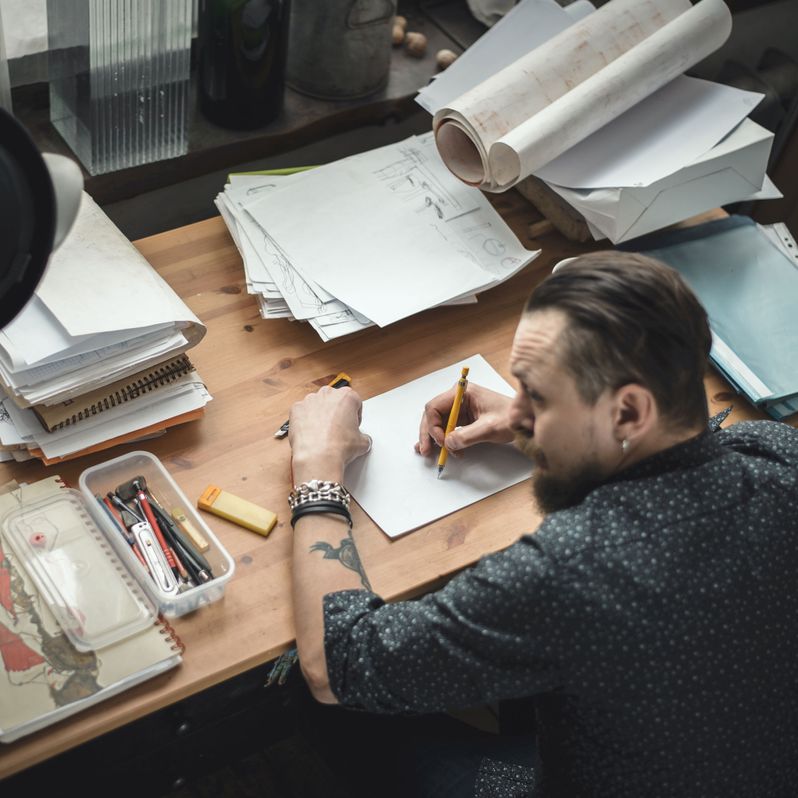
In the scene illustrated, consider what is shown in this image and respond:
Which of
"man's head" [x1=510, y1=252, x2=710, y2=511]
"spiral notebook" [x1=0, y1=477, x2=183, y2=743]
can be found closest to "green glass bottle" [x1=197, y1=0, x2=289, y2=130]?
"man's head" [x1=510, y1=252, x2=710, y2=511]

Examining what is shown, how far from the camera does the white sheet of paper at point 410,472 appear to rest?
121 cm

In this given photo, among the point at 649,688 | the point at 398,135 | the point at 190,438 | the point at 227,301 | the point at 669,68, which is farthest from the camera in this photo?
the point at 398,135

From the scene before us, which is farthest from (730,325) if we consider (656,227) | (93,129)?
(93,129)

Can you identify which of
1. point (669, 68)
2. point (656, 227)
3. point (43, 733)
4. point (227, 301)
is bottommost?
point (43, 733)

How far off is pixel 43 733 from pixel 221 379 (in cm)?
51

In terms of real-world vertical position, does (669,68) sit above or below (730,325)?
above

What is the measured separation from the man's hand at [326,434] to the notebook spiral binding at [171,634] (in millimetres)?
221

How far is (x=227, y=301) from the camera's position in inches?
56.1

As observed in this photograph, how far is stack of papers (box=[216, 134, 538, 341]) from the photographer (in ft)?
4.59

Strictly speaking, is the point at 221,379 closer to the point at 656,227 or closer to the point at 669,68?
the point at 656,227

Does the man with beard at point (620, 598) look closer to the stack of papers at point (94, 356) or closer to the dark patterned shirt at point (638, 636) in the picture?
the dark patterned shirt at point (638, 636)

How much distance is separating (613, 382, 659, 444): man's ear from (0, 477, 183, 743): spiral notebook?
0.50m

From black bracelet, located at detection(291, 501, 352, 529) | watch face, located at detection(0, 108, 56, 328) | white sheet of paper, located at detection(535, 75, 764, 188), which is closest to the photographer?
watch face, located at detection(0, 108, 56, 328)

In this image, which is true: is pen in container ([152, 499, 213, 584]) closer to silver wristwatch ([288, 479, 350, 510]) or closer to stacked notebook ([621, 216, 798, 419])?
silver wristwatch ([288, 479, 350, 510])
